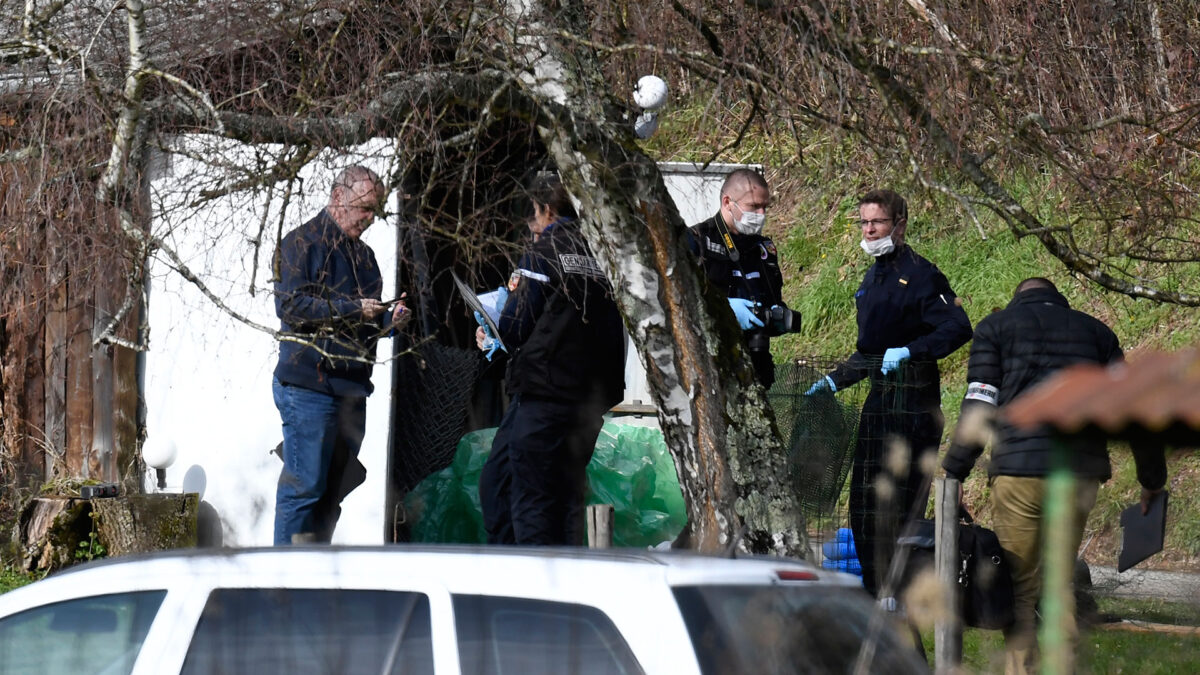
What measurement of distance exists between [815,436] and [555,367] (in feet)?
5.25

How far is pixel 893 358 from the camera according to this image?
22.8 feet

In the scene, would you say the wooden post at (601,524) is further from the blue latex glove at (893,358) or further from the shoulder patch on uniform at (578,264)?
the blue latex glove at (893,358)

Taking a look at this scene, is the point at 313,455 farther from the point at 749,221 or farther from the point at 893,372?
the point at 893,372

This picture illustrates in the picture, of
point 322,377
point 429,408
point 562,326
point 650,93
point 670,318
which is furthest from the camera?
point 429,408

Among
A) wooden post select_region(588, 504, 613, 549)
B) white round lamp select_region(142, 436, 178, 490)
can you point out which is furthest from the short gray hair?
white round lamp select_region(142, 436, 178, 490)

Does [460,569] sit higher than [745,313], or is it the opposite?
[745,313]

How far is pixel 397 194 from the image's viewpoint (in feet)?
21.2

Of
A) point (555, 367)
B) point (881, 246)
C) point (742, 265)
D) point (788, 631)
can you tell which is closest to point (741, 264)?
point (742, 265)

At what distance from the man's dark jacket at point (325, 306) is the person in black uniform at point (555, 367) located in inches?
24.9

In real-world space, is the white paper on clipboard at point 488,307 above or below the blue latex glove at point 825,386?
above

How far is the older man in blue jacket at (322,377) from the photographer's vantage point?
5.86m

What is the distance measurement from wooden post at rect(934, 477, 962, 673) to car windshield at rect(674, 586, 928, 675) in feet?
6.37

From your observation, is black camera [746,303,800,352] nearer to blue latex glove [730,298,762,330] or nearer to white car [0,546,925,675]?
blue latex glove [730,298,762,330]

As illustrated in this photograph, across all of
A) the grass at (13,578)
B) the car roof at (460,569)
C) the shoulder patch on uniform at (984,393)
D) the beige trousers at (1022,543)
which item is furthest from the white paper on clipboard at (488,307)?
the grass at (13,578)
